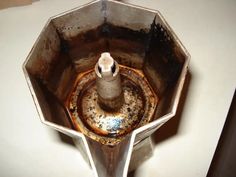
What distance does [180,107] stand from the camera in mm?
766

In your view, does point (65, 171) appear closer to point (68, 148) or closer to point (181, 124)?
point (68, 148)

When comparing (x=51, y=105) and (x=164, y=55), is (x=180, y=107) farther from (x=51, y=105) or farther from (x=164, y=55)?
(x=51, y=105)

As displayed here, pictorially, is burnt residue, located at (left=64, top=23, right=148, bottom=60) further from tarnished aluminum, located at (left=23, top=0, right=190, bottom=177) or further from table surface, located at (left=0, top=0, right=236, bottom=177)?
table surface, located at (left=0, top=0, right=236, bottom=177)

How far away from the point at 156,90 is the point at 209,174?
0.68ft

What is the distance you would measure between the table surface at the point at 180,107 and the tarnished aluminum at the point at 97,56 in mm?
74

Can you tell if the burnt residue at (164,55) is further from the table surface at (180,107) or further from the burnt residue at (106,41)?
the table surface at (180,107)

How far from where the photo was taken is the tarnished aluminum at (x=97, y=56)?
0.53 meters

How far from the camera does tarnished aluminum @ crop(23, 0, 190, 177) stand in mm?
527

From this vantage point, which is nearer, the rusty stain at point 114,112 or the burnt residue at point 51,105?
the burnt residue at point 51,105

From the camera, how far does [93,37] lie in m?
0.67

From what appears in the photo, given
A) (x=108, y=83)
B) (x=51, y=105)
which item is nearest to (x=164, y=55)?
(x=108, y=83)

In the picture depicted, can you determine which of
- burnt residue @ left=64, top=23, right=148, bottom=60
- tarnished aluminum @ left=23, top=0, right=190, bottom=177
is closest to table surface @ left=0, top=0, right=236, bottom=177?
tarnished aluminum @ left=23, top=0, right=190, bottom=177

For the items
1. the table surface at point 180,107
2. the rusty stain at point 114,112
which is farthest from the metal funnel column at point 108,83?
the table surface at point 180,107

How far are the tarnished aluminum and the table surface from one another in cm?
7
